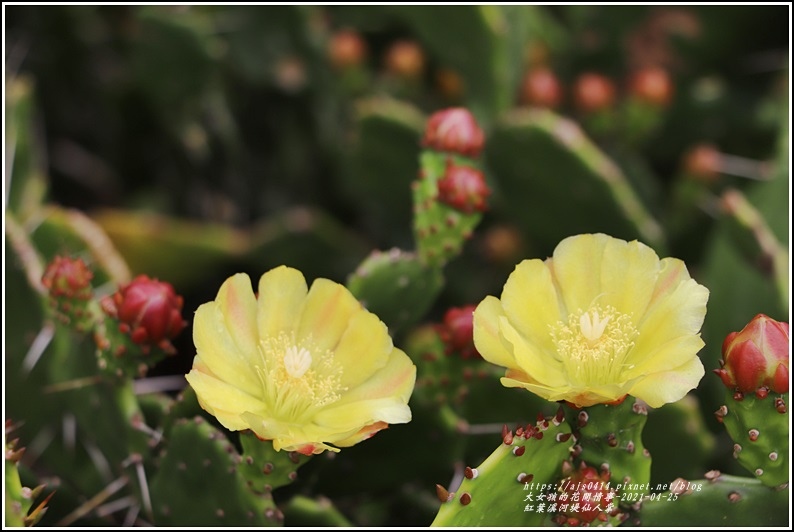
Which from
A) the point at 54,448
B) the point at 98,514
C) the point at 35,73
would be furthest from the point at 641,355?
the point at 35,73

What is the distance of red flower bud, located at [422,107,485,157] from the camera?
1.13 meters

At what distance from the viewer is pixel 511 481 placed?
0.85 m

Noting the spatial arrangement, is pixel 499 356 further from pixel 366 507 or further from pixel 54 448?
pixel 54 448

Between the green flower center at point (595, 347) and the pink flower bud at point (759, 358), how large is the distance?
0.10 meters

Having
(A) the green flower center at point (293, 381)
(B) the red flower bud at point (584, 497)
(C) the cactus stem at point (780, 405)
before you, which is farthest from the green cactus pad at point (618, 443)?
(A) the green flower center at point (293, 381)

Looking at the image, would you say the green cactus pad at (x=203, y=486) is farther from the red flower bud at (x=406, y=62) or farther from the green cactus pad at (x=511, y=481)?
the red flower bud at (x=406, y=62)

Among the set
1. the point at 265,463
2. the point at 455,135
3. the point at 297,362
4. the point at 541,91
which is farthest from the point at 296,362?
the point at 541,91

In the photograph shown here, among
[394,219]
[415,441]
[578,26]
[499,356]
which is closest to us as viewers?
[499,356]

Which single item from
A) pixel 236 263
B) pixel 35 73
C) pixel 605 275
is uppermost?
pixel 605 275

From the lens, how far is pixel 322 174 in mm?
2092

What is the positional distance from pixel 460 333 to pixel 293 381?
0.26 meters

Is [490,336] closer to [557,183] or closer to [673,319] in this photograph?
[673,319]

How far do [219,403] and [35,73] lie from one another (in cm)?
158

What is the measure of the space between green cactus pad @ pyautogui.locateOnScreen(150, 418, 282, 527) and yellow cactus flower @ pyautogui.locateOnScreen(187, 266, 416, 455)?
0.32 ft
